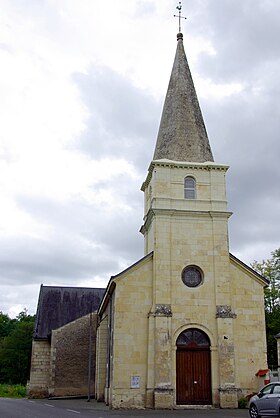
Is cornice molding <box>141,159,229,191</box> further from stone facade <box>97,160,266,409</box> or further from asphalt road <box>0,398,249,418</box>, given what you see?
asphalt road <box>0,398,249,418</box>

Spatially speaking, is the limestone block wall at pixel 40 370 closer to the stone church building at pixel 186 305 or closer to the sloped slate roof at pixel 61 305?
the sloped slate roof at pixel 61 305

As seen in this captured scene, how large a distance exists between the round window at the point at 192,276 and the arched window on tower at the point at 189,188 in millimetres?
4111

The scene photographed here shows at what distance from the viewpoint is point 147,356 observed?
24.1 m

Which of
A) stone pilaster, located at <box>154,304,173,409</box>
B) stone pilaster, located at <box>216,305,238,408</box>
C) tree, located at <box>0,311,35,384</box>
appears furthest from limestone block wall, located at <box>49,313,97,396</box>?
tree, located at <box>0,311,35,384</box>

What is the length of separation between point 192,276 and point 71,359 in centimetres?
1591

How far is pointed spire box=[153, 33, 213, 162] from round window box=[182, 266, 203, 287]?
6.39 metres

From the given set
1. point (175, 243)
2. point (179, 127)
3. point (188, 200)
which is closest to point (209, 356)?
point (175, 243)

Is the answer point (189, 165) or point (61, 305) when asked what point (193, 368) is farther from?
point (61, 305)

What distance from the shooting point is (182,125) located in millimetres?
29047

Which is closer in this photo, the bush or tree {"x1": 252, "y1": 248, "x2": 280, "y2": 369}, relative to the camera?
the bush

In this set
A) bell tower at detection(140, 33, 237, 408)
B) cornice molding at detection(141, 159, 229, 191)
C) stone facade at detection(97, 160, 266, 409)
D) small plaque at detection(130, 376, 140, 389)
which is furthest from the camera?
cornice molding at detection(141, 159, 229, 191)

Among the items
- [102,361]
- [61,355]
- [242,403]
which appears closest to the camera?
[242,403]

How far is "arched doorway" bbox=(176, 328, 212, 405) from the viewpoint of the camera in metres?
24.0

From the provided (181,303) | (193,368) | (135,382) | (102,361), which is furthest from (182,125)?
(102,361)
